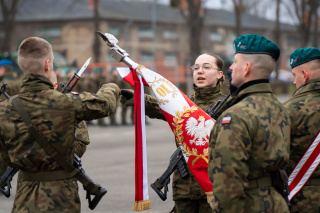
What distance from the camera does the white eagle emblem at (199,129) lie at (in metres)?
4.28

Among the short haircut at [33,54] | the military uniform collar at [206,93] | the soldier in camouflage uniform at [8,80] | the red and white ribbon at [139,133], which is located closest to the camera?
the short haircut at [33,54]

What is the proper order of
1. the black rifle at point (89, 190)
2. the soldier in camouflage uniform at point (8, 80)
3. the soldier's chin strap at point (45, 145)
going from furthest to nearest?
the soldier in camouflage uniform at point (8, 80)
the black rifle at point (89, 190)
the soldier's chin strap at point (45, 145)

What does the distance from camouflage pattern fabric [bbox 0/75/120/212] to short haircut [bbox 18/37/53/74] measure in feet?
0.21

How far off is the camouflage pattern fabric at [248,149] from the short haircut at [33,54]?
132 cm

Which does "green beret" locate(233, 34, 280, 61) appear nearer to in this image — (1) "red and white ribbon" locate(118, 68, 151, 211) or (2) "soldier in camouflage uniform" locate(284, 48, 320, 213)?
(2) "soldier in camouflage uniform" locate(284, 48, 320, 213)

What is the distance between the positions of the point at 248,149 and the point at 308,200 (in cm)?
124

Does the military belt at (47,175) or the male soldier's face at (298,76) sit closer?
the military belt at (47,175)

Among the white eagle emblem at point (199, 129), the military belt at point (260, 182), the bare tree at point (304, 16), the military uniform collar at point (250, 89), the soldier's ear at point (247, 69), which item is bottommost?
the military belt at point (260, 182)

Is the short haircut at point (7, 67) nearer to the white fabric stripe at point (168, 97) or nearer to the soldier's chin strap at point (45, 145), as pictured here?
the white fabric stripe at point (168, 97)

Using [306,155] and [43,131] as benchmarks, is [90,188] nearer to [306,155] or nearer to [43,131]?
[43,131]

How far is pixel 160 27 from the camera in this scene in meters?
67.8

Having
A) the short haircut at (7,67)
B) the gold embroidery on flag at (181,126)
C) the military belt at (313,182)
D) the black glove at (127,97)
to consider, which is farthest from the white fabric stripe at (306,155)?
the short haircut at (7,67)

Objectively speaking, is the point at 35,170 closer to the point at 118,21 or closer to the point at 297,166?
the point at 297,166

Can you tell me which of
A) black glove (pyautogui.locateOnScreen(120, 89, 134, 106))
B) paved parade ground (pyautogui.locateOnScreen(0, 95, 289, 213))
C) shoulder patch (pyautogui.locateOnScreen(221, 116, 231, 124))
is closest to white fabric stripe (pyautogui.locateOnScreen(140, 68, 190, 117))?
black glove (pyautogui.locateOnScreen(120, 89, 134, 106))
